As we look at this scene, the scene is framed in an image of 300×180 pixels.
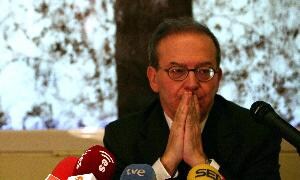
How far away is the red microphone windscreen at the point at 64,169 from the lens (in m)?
1.27

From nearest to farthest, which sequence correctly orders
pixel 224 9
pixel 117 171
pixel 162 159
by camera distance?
1. pixel 162 159
2. pixel 117 171
3. pixel 224 9

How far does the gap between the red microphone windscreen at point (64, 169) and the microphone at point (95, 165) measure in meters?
0.05

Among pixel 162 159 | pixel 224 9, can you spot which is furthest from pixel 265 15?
pixel 162 159

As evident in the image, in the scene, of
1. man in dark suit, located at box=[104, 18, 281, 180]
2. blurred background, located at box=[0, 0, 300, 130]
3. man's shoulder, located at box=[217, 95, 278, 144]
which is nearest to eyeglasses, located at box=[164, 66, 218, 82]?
man in dark suit, located at box=[104, 18, 281, 180]

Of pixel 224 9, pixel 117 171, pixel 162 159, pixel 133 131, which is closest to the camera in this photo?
pixel 162 159

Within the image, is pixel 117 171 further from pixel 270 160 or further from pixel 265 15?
pixel 265 15

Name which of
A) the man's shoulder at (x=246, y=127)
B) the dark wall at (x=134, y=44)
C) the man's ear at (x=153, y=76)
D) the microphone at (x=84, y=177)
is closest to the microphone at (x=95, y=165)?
the microphone at (x=84, y=177)

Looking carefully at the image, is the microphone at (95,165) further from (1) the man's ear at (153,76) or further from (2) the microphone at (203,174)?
(1) the man's ear at (153,76)

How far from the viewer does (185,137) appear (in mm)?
1523

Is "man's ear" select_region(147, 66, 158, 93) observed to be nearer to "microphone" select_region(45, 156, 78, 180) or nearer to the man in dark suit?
the man in dark suit

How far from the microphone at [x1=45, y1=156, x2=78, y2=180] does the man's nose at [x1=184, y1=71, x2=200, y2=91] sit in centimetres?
45

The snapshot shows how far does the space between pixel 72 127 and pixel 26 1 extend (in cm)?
76

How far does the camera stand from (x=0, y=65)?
257 cm

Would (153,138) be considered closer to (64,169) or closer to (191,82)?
(191,82)
